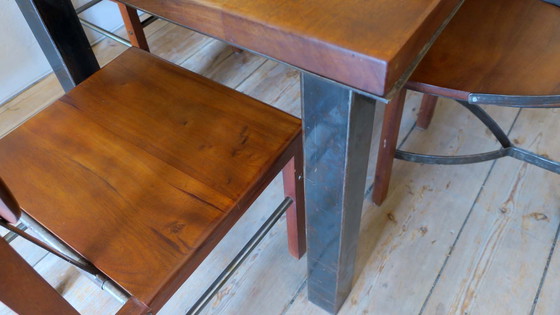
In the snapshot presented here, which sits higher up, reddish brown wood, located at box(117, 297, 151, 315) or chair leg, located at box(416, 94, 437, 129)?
reddish brown wood, located at box(117, 297, 151, 315)

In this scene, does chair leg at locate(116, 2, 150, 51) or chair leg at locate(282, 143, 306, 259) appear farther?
chair leg at locate(116, 2, 150, 51)

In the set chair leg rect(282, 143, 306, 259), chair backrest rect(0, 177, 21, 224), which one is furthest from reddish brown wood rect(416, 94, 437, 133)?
chair backrest rect(0, 177, 21, 224)

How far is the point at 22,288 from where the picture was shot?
49 cm

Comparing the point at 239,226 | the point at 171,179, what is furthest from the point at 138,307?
the point at 239,226

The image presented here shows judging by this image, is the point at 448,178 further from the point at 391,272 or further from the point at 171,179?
the point at 171,179

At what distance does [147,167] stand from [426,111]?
0.94 meters

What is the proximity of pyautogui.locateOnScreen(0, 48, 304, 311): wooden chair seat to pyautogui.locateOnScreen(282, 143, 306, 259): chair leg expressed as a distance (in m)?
0.05

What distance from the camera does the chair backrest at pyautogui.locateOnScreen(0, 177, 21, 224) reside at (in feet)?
1.32

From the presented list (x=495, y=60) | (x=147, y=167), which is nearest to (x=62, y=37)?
(x=147, y=167)

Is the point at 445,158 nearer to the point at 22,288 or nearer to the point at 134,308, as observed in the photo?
the point at 134,308

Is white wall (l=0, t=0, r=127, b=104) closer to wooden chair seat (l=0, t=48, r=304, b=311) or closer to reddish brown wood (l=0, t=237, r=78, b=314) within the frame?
wooden chair seat (l=0, t=48, r=304, b=311)

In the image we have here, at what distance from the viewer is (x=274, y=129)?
797mm

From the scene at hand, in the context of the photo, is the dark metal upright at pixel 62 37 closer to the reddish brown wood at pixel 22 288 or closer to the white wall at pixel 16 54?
the reddish brown wood at pixel 22 288

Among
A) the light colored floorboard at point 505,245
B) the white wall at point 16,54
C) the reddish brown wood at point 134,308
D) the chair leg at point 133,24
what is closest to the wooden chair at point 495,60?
the light colored floorboard at point 505,245
